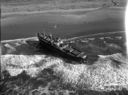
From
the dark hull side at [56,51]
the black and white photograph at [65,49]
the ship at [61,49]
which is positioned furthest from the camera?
the dark hull side at [56,51]

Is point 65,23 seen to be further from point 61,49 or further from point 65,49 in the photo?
point 65,49

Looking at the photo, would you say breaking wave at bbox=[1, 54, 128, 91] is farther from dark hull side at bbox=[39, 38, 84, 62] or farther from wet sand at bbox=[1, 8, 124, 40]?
wet sand at bbox=[1, 8, 124, 40]

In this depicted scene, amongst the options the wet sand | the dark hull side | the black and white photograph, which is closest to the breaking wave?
the black and white photograph

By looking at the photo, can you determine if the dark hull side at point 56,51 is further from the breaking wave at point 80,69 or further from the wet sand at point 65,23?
the wet sand at point 65,23

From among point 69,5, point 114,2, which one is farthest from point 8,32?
point 114,2

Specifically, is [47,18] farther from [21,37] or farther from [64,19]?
[21,37]

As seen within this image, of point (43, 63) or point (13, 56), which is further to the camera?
point (13, 56)

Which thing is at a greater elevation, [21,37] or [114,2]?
[114,2]

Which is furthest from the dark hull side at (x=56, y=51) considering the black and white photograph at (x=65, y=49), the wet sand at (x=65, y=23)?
the wet sand at (x=65, y=23)
